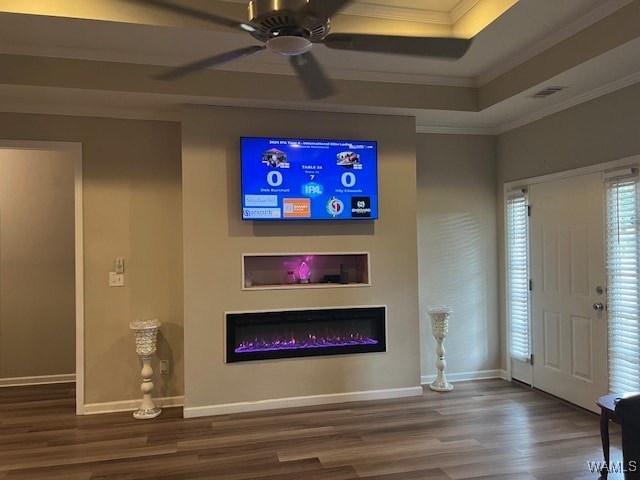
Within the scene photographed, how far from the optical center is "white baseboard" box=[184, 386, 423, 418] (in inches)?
158

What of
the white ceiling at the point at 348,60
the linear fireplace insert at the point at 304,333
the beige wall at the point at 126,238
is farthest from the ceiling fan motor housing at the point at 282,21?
the linear fireplace insert at the point at 304,333

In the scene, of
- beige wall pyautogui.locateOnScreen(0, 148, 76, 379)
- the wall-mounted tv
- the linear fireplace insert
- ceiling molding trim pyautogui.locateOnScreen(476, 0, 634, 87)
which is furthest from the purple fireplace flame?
ceiling molding trim pyautogui.locateOnScreen(476, 0, 634, 87)

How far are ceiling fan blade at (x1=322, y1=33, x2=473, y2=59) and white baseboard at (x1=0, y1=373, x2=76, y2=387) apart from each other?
→ 4.75 meters

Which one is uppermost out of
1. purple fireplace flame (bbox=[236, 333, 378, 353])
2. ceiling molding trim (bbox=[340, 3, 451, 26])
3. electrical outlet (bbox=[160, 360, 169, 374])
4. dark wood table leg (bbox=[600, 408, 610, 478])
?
ceiling molding trim (bbox=[340, 3, 451, 26])

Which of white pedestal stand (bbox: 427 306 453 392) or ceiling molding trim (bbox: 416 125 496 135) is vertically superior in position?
ceiling molding trim (bbox: 416 125 496 135)

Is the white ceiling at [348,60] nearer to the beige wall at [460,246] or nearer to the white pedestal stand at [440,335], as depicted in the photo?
the beige wall at [460,246]

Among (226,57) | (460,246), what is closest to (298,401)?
(460,246)

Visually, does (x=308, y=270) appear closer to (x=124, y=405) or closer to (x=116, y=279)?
(x=116, y=279)

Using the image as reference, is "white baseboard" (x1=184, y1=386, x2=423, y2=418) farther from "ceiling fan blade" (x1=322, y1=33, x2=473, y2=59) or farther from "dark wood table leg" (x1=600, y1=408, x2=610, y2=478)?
"ceiling fan blade" (x1=322, y1=33, x2=473, y2=59)

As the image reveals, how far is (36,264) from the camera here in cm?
527

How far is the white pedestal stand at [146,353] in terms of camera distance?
13.1 ft

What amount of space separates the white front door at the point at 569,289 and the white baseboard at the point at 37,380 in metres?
5.01

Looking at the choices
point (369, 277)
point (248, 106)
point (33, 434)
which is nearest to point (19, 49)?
point (248, 106)

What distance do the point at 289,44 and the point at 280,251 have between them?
2.23 meters
